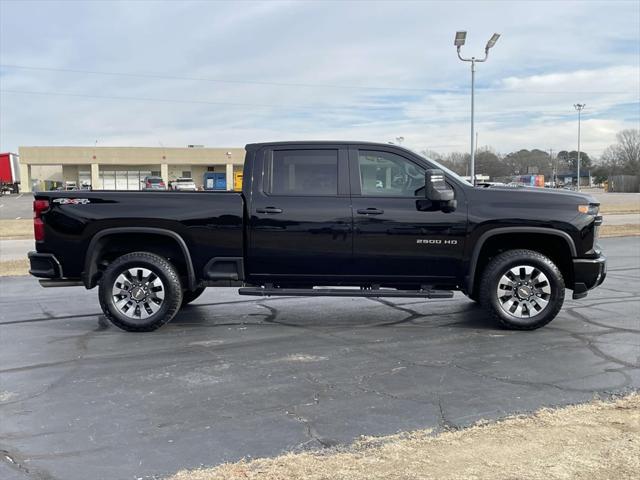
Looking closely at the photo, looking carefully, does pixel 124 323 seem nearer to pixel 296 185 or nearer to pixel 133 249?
pixel 133 249

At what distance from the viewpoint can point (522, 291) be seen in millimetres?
6754

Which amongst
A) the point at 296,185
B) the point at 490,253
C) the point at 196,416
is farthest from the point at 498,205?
the point at 196,416

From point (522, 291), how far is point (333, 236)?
2.16m

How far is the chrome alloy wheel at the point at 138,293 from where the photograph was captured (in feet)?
22.6

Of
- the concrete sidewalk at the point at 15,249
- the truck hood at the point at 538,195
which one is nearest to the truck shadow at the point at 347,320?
the truck hood at the point at 538,195

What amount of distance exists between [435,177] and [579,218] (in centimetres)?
167

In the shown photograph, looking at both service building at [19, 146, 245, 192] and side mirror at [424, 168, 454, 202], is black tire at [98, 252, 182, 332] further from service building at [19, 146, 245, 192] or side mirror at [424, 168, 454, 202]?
service building at [19, 146, 245, 192]

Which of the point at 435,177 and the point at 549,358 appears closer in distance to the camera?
the point at 549,358

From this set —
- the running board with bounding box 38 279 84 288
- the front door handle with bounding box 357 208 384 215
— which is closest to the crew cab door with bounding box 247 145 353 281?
the front door handle with bounding box 357 208 384 215

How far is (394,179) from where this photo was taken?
22.5 ft

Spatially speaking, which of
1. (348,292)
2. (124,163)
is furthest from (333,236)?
(124,163)

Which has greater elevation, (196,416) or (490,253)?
(490,253)

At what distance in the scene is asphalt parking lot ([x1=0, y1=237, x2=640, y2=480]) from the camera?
390 cm

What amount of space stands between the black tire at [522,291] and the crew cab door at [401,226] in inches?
17.0
